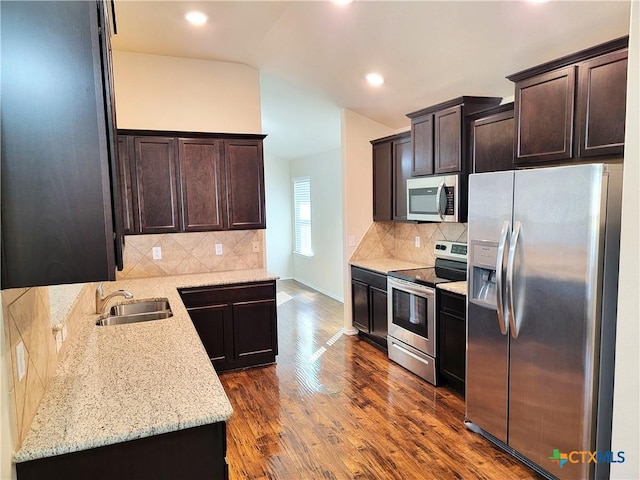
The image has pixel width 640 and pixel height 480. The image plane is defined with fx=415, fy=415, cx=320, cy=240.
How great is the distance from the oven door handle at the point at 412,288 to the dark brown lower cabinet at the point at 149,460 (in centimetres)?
249

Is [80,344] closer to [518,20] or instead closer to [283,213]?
[518,20]

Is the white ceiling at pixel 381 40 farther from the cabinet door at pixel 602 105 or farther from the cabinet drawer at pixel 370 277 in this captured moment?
the cabinet drawer at pixel 370 277

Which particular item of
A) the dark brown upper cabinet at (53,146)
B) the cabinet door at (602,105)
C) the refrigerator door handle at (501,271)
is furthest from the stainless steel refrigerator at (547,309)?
the dark brown upper cabinet at (53,146)

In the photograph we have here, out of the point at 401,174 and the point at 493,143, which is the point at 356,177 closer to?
the point at 401,174

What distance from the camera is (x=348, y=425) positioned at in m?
3.06

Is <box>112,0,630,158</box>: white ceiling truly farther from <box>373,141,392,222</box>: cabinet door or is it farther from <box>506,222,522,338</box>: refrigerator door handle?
<box>506,222,522,338</box>: refrigerator door handle

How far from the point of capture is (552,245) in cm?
226

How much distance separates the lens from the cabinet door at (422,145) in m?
3.96

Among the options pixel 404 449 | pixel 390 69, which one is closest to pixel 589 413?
pixel 404 449

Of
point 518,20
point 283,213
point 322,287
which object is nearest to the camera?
point 518,20

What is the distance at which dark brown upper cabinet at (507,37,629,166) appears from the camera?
2.26m

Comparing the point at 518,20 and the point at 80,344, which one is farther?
the point at 518,20

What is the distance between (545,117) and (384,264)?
249 cm

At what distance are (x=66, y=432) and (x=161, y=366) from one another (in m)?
0.57
